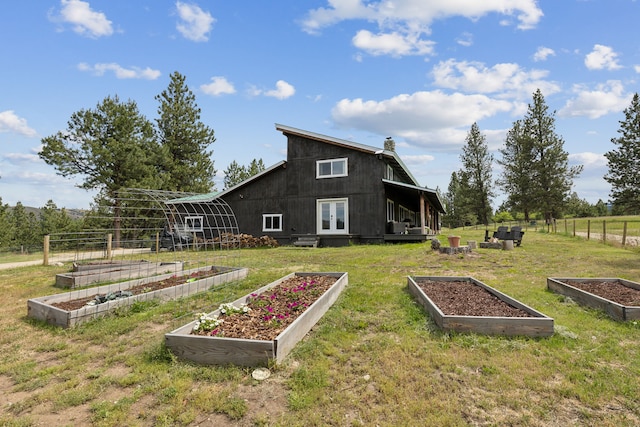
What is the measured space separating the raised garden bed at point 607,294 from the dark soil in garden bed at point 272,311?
456 cm

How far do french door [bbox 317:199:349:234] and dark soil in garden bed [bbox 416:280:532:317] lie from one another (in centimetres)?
1081

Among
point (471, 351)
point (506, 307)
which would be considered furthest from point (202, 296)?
point (506, 307)

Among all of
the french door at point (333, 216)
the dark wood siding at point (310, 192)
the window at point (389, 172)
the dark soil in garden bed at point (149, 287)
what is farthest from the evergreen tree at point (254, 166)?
the dark soil in garden bed at point (149, 287)

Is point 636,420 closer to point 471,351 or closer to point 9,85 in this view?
point 471,351

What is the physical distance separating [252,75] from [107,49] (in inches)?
206

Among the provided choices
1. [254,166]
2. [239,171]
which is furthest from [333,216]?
[239,171]

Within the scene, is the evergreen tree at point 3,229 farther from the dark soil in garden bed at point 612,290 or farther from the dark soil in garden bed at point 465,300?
the dark soil in garden bed at point 612,290

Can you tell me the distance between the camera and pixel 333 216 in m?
18.2

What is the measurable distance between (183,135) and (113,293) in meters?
29.1

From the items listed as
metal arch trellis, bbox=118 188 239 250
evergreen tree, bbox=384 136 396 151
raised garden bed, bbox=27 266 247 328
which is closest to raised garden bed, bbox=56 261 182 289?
metal arch trellis, bbox=118 188 239 250

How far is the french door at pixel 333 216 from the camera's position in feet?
58.6

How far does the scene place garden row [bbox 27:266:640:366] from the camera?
3568mm

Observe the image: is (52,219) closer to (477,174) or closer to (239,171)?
(239,171)

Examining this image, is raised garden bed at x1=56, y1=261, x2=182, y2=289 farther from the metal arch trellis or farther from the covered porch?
the covered porch
